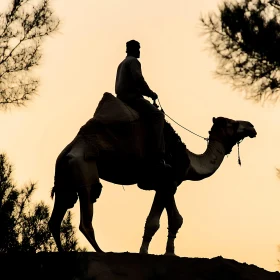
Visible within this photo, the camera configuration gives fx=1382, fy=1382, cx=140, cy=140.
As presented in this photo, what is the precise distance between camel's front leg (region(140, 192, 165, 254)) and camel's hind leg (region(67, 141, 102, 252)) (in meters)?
1.10

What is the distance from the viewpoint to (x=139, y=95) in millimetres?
19016

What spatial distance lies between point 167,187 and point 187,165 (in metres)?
0.57

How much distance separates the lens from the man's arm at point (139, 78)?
1897 cm

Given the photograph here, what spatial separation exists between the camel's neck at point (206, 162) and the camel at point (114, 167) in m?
0.03

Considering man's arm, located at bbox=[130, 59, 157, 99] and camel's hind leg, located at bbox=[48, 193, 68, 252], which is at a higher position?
man's arm, located at bbox=[130, 59, 157, 99]

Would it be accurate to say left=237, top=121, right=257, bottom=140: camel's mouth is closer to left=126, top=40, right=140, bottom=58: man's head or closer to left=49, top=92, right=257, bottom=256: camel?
left=49, top=92, right=257, bottom=256: camel

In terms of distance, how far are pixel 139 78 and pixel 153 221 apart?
197 cm

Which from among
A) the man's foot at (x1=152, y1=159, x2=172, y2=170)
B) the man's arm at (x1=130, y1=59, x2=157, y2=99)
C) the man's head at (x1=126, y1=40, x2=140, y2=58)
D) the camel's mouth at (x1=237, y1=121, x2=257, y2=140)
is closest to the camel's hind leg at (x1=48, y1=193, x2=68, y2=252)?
the man's foot at (x1=152, y1=159, x2=172, y2=170)

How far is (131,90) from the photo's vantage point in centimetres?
1898

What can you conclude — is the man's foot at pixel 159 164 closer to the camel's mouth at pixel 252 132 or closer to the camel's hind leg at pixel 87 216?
the camel's hind leg at pixel 87 216

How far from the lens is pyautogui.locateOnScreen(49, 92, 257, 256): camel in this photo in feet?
58.8

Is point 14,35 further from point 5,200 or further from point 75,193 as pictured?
point 75,193

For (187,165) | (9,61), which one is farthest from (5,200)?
(187,165)


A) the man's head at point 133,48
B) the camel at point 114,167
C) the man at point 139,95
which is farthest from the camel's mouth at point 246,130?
the man's head at point 133,48
